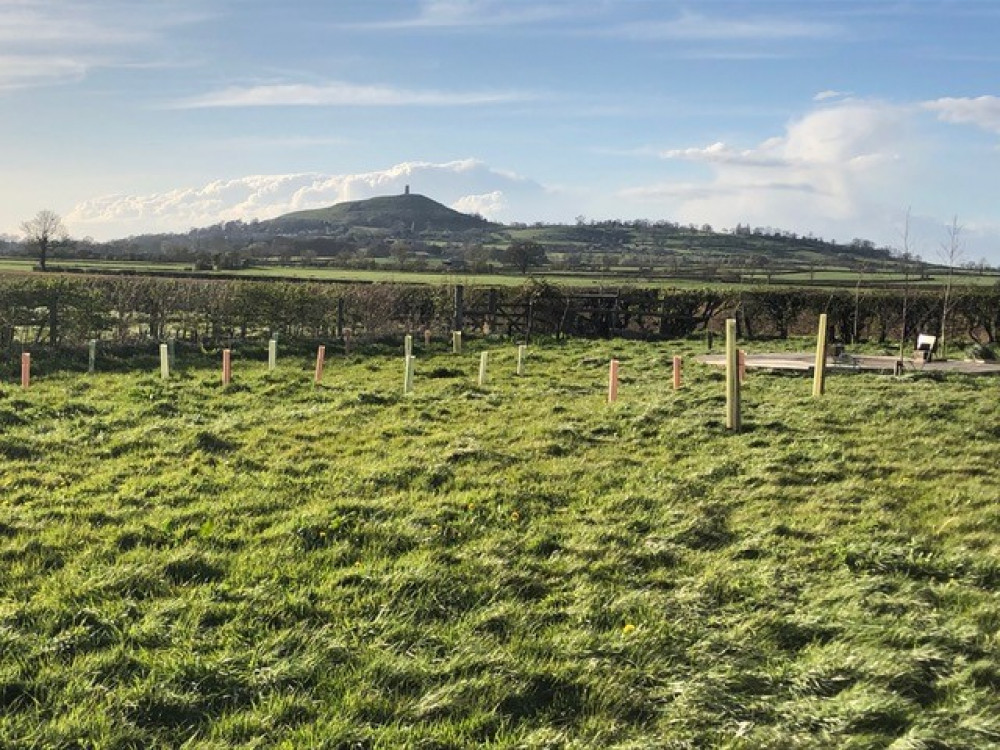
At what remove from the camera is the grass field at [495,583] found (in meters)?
4.49

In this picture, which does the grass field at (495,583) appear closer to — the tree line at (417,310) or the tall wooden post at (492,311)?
the tree line at (417,310)

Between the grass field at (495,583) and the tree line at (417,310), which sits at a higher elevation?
the tree line at (417,310)

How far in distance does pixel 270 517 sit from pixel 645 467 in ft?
Answer: 15.2

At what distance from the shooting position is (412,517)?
25.3ft

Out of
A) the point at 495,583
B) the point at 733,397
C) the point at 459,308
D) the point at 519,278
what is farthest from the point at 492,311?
the point at 495,583

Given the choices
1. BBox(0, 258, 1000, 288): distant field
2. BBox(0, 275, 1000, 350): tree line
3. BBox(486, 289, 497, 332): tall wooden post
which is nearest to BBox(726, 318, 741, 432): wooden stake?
BBox(0, 275, 1000, 350): tree line

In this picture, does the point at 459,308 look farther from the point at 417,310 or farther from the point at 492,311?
the point at 417,310

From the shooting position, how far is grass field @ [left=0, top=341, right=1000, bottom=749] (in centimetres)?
449

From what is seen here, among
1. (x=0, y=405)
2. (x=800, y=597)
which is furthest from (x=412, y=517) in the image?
(x=0, y=405)

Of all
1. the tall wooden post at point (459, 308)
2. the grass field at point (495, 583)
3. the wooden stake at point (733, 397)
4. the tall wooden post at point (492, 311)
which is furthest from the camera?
the tall wooden post at point (492, 311)

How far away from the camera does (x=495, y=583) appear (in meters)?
6.24

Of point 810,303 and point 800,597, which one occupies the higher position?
point 810,303

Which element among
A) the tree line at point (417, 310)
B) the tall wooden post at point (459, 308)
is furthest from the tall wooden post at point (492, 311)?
the tall wooden post at point (459, 308)

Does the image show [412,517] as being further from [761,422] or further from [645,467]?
[761,422]
